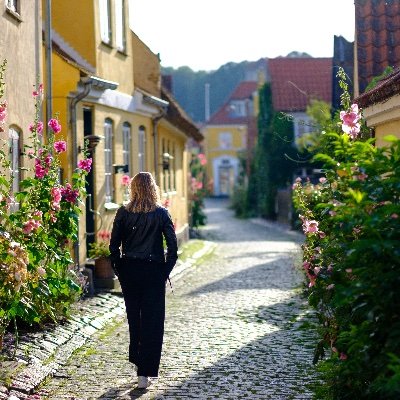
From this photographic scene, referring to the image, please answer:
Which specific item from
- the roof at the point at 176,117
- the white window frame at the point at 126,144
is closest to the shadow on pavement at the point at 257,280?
the white window frame at the point at 126,144

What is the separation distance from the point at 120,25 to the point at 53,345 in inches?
416

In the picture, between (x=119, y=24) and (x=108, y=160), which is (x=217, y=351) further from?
(x=119, y=24)

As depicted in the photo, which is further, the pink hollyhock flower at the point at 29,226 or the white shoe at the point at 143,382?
the pink hollyhock flower at the point at 29,226

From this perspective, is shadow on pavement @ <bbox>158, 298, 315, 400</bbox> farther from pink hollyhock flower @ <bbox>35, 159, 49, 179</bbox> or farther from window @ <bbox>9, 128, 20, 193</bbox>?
window @ <bbox>9, 128, 20, 193</bbox>

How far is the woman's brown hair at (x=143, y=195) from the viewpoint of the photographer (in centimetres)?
888

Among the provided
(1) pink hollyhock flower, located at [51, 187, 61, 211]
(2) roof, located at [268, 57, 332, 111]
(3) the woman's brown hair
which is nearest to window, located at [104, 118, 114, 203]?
(1) pink hollyhock flower, located at [51, 187, 61, 211]

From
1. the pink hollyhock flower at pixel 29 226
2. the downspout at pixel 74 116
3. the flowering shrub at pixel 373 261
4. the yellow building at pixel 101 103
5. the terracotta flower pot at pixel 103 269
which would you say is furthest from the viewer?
the terracotta flower pot at pixel 103 269

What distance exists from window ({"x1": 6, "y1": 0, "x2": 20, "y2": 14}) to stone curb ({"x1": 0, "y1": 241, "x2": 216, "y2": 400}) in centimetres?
377

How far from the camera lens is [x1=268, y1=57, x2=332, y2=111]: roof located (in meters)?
47.5

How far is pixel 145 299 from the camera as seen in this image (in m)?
8.95

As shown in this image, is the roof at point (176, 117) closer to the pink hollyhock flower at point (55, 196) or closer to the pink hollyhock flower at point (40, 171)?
the pink hollyhock flower at point (40, 171)

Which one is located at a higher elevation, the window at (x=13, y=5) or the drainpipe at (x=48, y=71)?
the window at (x=13, y=5)

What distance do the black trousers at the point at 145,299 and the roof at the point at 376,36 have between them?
8.10 meters

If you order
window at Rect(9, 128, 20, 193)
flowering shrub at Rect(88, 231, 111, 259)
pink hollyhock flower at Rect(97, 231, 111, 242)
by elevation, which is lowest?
flowering shrub at Rect(88, 231, 111, 259)
